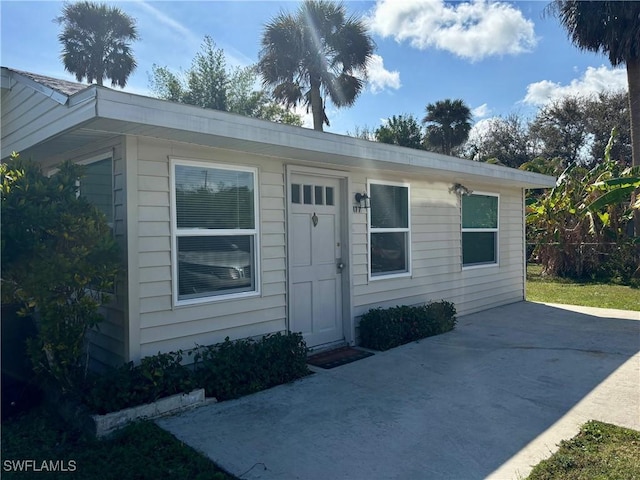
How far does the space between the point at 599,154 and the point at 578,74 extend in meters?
5.01

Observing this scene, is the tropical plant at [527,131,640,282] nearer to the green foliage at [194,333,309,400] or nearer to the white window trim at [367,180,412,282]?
the white window trim at [367,180,412,282]

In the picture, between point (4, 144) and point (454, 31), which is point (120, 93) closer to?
point (4, 144)

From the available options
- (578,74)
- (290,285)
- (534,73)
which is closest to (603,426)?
(290,285)

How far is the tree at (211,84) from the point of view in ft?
78.5

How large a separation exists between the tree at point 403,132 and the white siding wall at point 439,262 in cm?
1647

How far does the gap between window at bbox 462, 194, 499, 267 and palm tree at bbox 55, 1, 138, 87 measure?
16.8 metres

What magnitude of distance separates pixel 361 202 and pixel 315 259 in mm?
1133

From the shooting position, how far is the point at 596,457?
3.06 meters

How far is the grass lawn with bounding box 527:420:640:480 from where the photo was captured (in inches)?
112

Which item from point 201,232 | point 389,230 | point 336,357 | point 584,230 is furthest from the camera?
point 584,230

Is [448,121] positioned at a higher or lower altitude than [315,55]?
lower

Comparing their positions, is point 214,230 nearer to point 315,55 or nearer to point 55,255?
point 55,255

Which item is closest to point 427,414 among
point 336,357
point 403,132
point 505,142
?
point 336,357

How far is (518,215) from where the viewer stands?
32.3ft
